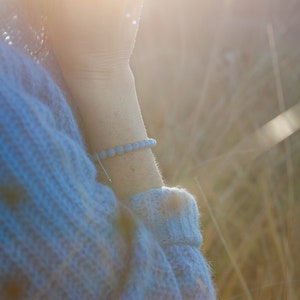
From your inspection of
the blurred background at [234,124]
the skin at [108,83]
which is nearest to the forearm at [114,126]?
the skin at [108,83]

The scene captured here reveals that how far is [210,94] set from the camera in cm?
340

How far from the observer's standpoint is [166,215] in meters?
0.90

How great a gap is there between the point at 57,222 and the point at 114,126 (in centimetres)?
25

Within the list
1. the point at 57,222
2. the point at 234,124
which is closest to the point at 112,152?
the point at 57,222

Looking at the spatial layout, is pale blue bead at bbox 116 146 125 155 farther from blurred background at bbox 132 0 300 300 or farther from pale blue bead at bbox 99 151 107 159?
blurred background at bbox 132 0 300 300

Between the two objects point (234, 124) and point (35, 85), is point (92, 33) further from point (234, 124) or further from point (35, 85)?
point (234, 124)

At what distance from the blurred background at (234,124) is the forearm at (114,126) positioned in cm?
33

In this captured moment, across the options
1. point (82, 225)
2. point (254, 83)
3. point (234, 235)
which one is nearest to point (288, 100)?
point (254, 83)

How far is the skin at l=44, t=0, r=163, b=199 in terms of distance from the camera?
920mm

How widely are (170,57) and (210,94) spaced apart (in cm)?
68

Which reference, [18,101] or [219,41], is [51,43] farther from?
[219,41]

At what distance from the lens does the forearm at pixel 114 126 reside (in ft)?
3.07

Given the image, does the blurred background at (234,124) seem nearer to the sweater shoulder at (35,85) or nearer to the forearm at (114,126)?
the forearm at (114,126)

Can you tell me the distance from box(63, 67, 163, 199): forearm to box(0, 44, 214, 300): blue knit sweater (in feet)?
0.28
